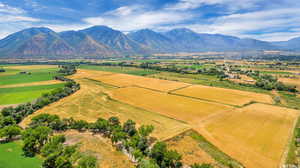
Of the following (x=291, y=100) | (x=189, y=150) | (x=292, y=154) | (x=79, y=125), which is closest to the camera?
(x=292, y=154)

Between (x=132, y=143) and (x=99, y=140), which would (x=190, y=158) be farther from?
(x=99, y=140)

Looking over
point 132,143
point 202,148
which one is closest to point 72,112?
point 132,143

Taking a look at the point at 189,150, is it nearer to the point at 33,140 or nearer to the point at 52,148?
the point at 52,148

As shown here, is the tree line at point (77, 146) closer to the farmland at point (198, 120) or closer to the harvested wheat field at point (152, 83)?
the farmland at point (198, 120)

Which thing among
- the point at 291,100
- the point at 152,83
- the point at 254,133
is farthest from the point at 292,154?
the point at 152,83

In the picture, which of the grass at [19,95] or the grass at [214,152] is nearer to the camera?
the grass at [214,152]

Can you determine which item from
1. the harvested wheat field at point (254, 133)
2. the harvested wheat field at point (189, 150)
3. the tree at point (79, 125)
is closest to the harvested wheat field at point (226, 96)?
the harvested wheat field at point (254, 133)
